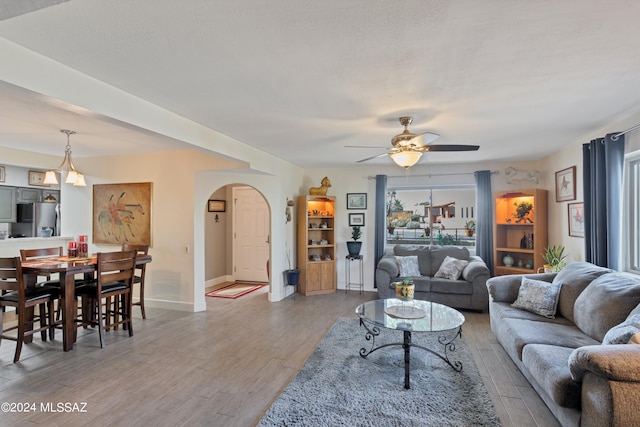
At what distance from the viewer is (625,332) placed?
1.95 m

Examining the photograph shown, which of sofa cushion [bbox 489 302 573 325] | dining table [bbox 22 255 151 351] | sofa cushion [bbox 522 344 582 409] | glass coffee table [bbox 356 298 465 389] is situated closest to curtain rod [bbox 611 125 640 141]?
sofa cushion [bbox 489 302 573 325]

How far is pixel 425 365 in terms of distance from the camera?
9.93 ft

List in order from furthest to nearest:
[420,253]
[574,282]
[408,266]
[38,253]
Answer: [420,253] < [408,266] < [38,253] < [574,282]

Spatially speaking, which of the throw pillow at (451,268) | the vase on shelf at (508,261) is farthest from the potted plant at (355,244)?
the vase on shelf at (508,261)

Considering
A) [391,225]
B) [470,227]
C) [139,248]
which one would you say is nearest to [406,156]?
[391,225]

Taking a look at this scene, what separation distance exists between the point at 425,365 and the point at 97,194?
5.63 meters

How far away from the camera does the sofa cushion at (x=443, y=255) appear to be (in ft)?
17.7

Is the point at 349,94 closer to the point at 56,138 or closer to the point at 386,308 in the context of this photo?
the point at 386,308

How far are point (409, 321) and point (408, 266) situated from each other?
2.42m

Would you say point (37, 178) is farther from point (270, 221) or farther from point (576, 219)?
point (576, 219)

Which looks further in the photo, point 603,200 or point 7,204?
point 7,204

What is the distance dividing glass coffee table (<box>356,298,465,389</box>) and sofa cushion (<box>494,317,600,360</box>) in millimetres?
427

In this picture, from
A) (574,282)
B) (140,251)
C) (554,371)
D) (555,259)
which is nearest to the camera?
(554,371)

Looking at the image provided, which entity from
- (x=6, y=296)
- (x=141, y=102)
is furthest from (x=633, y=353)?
(x=6, y=296)
